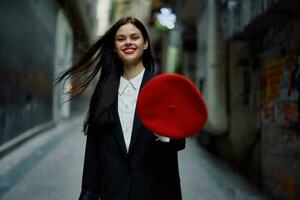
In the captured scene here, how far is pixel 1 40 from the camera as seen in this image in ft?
22.6

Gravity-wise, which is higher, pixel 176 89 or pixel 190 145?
pixel 176 89

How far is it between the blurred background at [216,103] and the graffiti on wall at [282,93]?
1 cm

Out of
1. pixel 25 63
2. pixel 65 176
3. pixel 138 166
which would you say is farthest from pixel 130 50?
pixel 25 63

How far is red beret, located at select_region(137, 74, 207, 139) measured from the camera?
184 cm

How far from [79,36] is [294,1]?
8.77 feet

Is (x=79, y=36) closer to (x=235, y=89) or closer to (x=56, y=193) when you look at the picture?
(x=56, y=193)

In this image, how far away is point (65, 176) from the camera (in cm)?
604

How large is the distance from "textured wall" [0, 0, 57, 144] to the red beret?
226 inches

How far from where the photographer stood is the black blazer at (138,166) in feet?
7.00

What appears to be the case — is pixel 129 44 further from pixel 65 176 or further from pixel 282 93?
pixel 65 176

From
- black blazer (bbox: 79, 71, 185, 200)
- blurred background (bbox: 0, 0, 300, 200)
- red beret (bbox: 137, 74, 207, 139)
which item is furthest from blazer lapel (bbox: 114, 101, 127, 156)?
blurred background (bbox: 0, 0, 300, 200)

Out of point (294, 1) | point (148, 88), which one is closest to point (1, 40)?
point (294, 1)

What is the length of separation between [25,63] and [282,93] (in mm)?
6077

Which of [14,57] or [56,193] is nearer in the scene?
[56,193]
